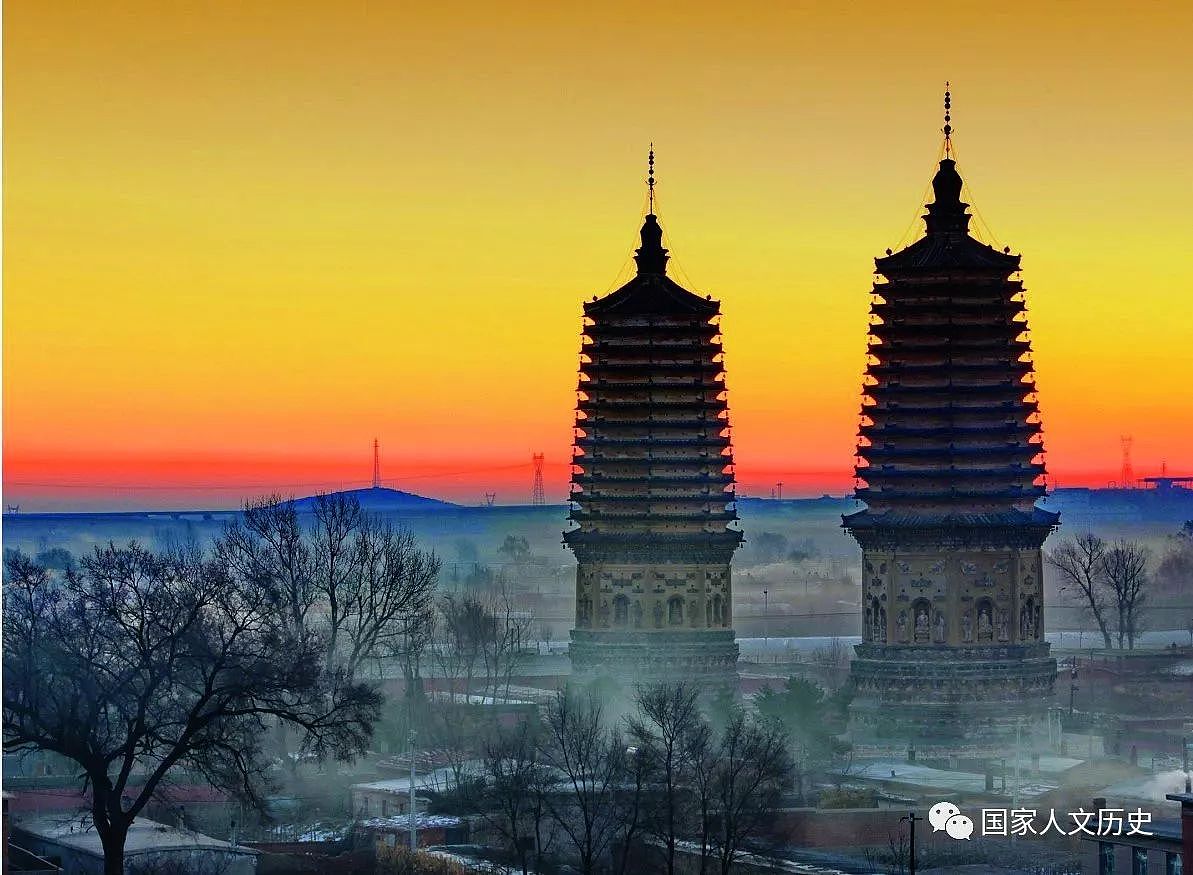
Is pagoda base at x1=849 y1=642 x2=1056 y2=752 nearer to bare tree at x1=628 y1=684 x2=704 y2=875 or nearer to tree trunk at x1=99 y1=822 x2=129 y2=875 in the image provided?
bare tree at x1=628 y1=684 x2=704 y2=875

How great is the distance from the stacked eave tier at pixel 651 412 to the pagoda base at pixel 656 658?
2719 mm

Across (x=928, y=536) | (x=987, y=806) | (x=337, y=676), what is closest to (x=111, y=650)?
(x=337, y=676)

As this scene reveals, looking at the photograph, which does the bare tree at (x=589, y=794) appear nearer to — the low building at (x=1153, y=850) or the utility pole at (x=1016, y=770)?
the utility pole at (x=1016, y=770)

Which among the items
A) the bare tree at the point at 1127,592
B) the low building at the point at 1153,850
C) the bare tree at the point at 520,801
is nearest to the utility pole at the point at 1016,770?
the low building at the point at 1153,850

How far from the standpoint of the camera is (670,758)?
193 ft

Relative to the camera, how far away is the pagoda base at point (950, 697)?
75.4 meters

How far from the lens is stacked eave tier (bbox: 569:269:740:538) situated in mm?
80875

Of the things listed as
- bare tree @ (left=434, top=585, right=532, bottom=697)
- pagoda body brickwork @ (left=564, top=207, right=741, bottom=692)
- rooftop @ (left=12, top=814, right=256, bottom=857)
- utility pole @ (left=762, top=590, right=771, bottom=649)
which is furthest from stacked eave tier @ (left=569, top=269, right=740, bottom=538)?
utility pole @ (left=762, top=590, right=771, bottom=649)

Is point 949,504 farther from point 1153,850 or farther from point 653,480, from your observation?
point 1153,850

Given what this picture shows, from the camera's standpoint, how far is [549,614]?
172 metres

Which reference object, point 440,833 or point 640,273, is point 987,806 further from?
point 640,273

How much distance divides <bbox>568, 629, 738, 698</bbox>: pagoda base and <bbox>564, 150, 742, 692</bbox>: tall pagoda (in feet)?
0.19

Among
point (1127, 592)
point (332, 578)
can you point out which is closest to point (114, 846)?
point (332, 578)

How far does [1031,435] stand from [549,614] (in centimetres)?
9617
